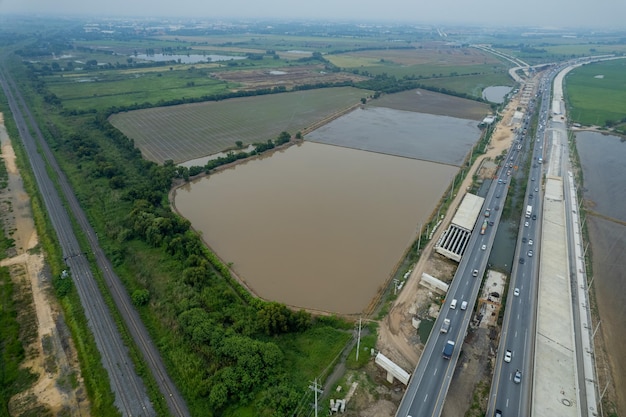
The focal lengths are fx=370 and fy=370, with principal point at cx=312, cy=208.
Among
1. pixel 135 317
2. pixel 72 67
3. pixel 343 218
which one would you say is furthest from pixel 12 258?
pixel 72 67

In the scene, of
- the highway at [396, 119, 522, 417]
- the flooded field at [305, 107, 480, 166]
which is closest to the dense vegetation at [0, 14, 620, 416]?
the highway at [396, 119, 522, 417]

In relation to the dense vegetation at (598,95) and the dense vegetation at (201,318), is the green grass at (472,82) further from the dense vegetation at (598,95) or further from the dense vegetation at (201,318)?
the dense vegetation at (201,318)

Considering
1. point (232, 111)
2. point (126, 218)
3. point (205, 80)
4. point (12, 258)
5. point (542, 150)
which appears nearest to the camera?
point (12, 258)

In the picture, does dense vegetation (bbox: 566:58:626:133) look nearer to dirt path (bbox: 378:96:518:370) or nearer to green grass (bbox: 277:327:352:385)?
dirt path (bbox: 378:96:518:370)

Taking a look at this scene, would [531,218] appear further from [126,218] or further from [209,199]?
[126,218]

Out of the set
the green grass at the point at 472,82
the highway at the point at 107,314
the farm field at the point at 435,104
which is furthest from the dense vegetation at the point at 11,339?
the green grass at the point at 472,82

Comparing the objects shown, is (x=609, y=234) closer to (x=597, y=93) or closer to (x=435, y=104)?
(x=435, y=104)

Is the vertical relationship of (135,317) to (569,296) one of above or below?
below
